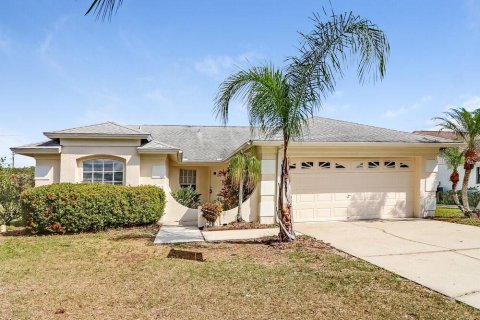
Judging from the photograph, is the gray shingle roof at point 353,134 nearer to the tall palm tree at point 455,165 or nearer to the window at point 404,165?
the window at point 404,165

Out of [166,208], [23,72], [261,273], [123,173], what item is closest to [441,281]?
[261,273]

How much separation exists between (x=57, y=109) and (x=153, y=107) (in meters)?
4.16

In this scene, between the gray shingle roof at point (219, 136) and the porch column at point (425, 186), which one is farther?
the porch column at point (425, 186)

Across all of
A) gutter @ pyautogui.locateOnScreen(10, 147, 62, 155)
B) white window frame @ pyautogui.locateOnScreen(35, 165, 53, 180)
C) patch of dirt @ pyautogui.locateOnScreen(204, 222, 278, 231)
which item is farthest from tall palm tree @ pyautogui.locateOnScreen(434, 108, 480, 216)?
white window frame @ pyautogui.locateOnScreen(35, 165, 53, 180)

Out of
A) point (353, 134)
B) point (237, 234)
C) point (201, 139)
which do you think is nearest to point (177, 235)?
point (237, 234)

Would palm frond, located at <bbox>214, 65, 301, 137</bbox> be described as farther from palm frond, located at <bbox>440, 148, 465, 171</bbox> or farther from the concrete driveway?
palm frond, located at <bbox>440, 148, 465, 171</bbox>

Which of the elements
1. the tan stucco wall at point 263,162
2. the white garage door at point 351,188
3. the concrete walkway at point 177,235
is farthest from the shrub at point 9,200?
the white garage door at point 351,188

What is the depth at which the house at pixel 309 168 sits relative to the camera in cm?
1223

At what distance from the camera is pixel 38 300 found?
502cm

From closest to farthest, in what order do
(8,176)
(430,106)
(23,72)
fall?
(23,72)
(8,176)
(430,106)

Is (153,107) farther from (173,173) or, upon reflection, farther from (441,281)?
(441,281)

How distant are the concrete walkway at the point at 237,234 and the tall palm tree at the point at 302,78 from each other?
4.90 ft

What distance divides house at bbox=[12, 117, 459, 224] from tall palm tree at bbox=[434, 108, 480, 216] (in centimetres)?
81

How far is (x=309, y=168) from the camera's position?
12539 mm
